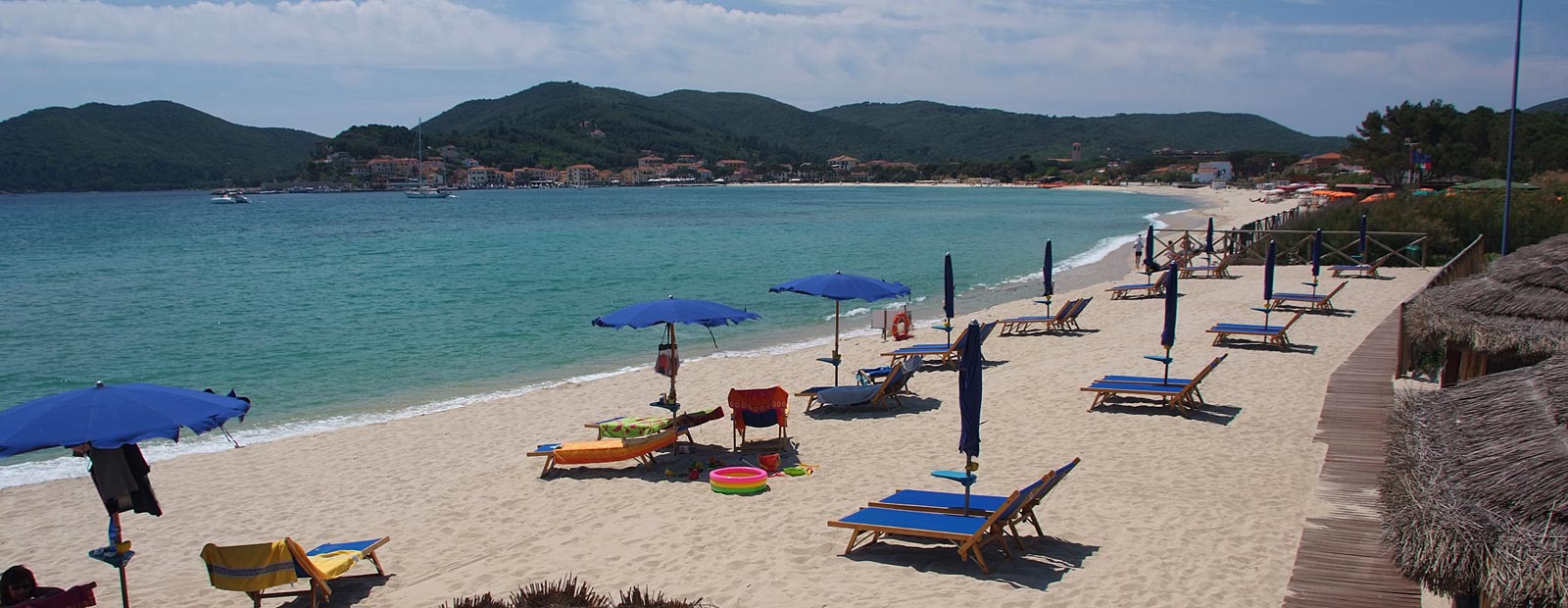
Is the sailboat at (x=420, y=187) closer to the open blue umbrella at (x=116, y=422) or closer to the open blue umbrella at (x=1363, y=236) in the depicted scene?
the open blue umbrella at (x=1363, y=236)

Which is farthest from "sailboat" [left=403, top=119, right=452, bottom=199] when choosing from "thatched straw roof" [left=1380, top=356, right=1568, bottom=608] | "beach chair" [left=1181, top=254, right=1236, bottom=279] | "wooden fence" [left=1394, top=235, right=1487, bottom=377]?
"thatched straw roof" [left=1380, top=356, right=1568, bottom=608]

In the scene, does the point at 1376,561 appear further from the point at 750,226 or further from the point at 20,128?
the point at 20,128

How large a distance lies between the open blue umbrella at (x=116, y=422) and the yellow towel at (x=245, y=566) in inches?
20.8

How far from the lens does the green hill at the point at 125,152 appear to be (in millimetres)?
151500

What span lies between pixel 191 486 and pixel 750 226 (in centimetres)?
5631

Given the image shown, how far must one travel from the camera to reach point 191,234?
6038 centimetres

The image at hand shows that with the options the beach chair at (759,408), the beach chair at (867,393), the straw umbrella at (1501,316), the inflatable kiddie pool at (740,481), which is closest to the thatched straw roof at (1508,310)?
the straw umbrella at (1501,316)

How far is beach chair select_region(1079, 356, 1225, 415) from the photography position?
10.7m

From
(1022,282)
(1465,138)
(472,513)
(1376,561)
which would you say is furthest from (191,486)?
(1465,138)

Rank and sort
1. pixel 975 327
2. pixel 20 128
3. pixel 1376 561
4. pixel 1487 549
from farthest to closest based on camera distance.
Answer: pixel 20 128, pixel 975 327, pixel 1376 561, pixel 1487 549

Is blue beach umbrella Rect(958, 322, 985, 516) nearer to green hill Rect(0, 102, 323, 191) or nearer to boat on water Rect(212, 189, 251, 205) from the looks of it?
boat on water Rect(212, 189, 251, 205)

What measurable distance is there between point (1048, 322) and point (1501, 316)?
867cm

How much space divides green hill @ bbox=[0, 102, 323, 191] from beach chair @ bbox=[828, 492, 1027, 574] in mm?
183495

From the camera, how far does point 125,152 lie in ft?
536
